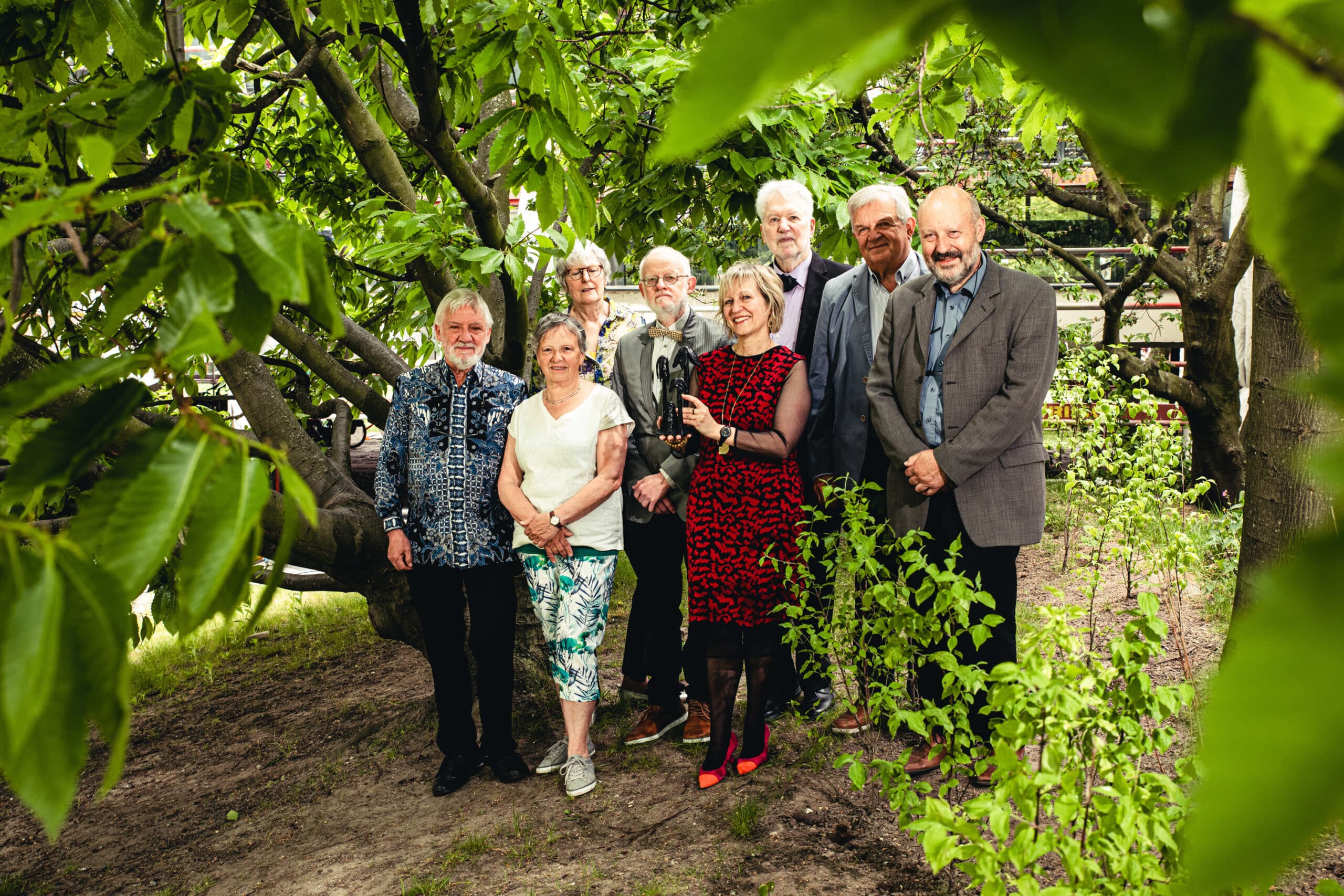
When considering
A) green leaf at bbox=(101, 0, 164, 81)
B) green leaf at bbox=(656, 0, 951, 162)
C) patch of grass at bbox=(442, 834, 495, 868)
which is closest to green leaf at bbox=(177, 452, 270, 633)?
green leaf at bbox=(656, 0, 951, 162)

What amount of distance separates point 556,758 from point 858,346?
8.25ft

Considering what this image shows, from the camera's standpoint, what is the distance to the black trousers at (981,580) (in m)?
3.64

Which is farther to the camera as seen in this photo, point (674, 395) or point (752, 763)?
point (674, 395)

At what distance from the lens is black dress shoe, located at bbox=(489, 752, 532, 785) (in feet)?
14.6

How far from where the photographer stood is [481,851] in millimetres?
3814

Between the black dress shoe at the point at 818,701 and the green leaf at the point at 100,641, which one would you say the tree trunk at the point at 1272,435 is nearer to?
the black dress shoe at the point at 818,701

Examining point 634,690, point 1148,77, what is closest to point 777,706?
point 634,690

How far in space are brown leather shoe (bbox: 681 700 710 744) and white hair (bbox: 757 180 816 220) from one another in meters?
2.47

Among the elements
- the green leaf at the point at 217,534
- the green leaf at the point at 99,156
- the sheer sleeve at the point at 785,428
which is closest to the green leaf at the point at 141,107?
the green leaf at the point at 99,156

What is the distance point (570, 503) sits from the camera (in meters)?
4.13

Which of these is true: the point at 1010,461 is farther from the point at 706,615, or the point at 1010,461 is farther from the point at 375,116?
the point at 375,116

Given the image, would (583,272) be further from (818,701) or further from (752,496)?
(818,701)

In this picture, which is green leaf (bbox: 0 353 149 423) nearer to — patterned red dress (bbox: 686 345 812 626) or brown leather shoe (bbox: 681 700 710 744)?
patterned red dress (bbox: 686 345 812 626)

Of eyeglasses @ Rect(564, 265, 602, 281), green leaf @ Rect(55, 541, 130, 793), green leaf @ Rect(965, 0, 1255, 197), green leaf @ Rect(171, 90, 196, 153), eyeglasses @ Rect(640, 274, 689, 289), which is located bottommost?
green leaf @ Rect(55, 541, 130, 793)
